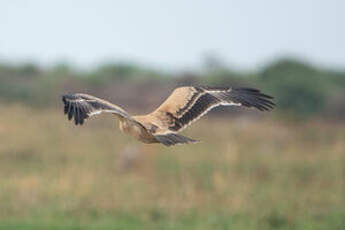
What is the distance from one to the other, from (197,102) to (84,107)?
1.44m

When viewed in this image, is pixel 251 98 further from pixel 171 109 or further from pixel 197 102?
pixel 171 109

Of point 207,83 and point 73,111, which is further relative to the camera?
point 207,83

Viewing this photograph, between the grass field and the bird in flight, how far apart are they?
3.83 m

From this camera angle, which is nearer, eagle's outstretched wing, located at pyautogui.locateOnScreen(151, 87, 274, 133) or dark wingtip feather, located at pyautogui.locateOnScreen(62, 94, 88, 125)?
dark wingtip feather, located at pyautogui.locateOnScreen(62, 94, 88, 125)

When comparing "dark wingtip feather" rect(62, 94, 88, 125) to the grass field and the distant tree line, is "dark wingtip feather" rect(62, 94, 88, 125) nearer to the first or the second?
the grass field

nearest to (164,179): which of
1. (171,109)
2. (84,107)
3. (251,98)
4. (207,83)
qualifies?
(251,98)

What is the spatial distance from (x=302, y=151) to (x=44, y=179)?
558 centimetres

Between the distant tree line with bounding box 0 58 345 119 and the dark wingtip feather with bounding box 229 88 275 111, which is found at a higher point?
the distant tree line with bounding box 0 58 345 119

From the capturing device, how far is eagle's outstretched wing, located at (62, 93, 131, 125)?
6.27 m

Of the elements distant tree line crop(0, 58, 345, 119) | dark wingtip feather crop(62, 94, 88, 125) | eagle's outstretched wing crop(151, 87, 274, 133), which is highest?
distant tree line crop(0, 58, 345, 119)

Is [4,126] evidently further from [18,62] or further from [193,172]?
[18,62]

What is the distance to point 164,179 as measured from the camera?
14.5 m

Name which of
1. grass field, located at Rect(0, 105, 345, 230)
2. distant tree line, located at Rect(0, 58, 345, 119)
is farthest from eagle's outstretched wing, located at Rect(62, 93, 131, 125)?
distant tree line, located at Rect(0, 58, 345, 119)

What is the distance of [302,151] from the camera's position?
17375 millimetres
